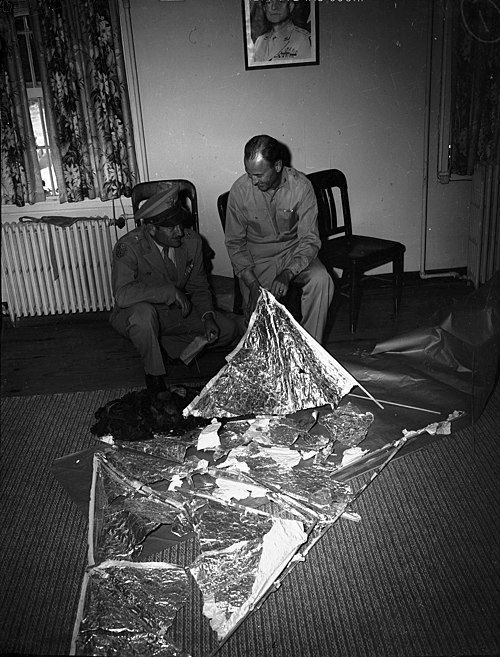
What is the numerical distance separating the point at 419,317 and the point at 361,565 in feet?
5.95

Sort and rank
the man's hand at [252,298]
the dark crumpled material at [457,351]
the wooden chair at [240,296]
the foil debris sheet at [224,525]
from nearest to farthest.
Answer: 1. the foil debris sheet at [224,525]
2. the dark crumpled material at [457,351]
3. the man's hand at [252,298]
4. the wooden chair at [240,296]

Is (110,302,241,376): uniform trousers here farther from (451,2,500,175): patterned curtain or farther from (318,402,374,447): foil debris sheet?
(451,2,500,175): patterned curtain

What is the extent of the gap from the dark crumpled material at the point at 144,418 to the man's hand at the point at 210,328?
1.13ft

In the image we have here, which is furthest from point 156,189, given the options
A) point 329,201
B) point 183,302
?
point 329,201

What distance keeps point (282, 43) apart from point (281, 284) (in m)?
1.30

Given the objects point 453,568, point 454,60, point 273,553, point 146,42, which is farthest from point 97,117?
point 453,568

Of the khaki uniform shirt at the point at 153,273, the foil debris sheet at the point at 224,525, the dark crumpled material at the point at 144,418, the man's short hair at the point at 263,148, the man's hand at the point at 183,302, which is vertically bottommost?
the foil debris sheet at the point at 224,525

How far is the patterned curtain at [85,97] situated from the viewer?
10.3 ft

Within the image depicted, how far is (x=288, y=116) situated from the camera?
346cm

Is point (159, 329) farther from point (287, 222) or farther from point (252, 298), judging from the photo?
point (287, 222)

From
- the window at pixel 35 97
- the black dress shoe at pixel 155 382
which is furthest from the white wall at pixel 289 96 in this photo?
the black dress shoe at pixel 155 382

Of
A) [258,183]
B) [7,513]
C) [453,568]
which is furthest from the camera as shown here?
[258,183]

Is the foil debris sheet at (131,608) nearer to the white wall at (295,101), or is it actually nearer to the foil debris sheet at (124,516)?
the foil debris sheet at (124,516)

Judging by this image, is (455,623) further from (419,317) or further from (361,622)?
(419,317)
